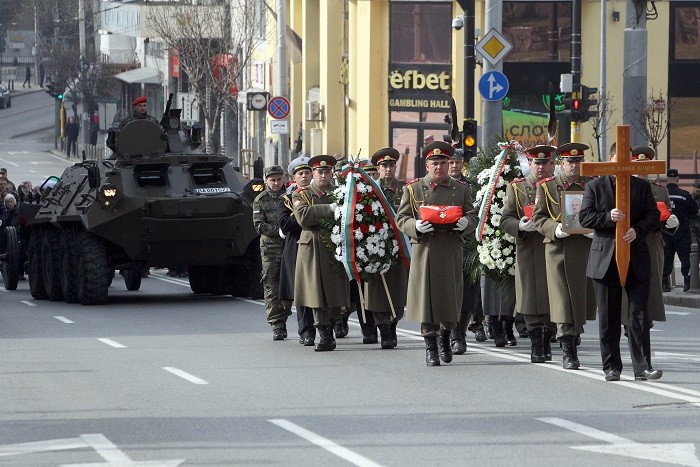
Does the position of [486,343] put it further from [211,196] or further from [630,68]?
[630,68]

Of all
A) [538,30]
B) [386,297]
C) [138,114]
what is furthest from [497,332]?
[538,30]

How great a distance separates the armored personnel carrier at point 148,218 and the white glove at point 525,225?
9.15 m

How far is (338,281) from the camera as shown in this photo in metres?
18.0

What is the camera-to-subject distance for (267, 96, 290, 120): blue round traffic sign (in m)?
40.9

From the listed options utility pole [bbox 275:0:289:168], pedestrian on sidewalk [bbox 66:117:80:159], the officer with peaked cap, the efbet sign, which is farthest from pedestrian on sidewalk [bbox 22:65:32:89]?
the officer with peaked cap

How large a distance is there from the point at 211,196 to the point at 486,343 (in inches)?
291

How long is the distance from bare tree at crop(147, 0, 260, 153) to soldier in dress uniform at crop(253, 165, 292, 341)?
124 ft

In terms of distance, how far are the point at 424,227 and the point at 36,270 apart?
12541 mm

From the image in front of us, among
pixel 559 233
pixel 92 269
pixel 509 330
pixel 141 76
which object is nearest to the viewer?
pixel 559 233

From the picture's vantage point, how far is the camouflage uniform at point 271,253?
19125 mm

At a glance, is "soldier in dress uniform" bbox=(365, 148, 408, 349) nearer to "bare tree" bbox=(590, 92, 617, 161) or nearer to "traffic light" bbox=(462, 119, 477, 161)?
"traffic light" bbox=(462, 119, 477, 161)

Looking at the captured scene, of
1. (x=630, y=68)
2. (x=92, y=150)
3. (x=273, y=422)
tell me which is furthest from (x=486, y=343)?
(x=92, y=150)

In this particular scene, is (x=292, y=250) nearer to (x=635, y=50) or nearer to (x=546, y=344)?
(x=546, y=344)

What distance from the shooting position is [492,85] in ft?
92.6
